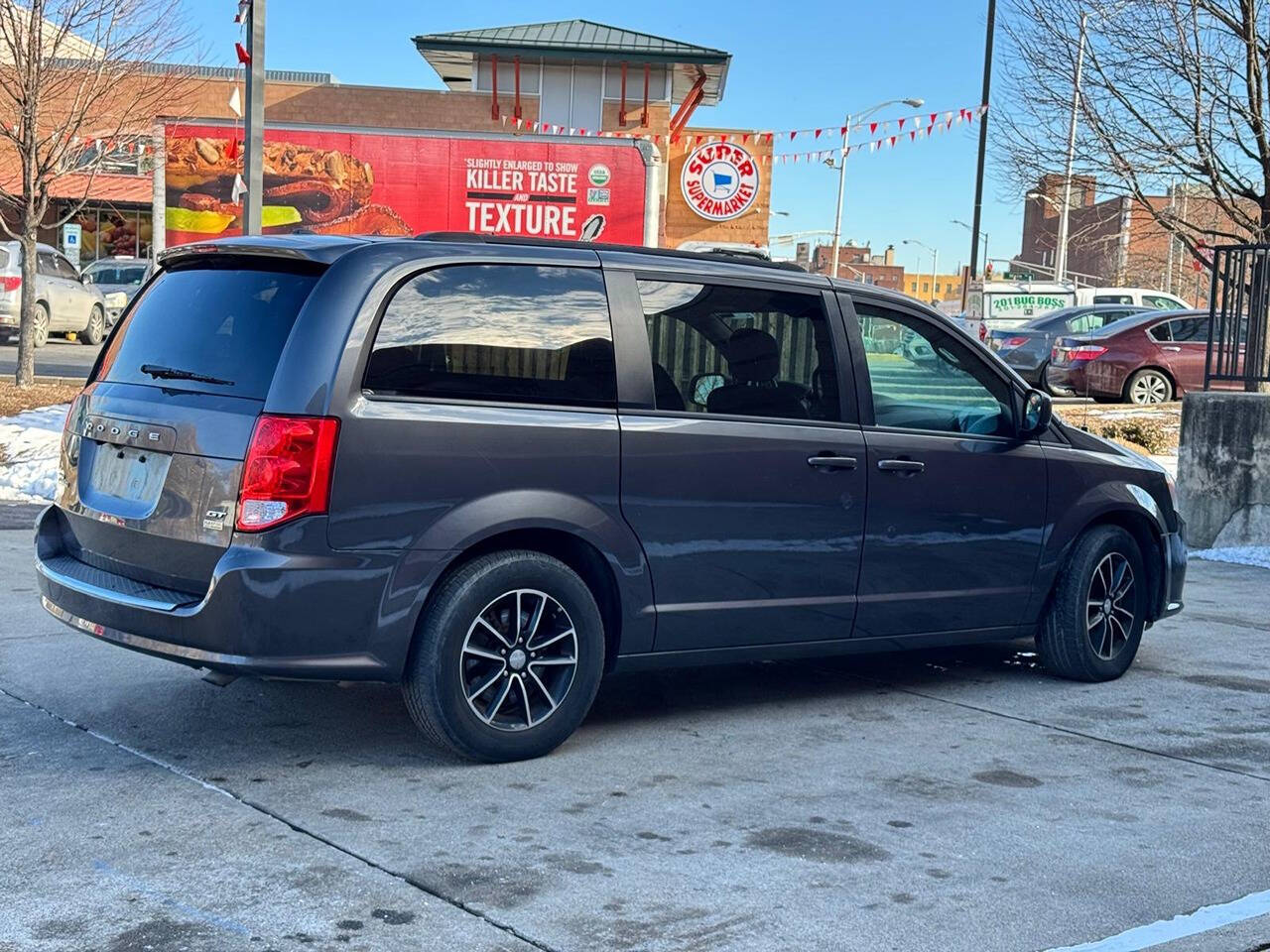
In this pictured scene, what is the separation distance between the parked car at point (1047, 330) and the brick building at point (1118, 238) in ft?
3.65

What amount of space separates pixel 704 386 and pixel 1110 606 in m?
2.45

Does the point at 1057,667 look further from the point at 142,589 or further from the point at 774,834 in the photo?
the point at 142,589

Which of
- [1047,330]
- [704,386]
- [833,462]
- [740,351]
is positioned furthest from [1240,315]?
[1047,330]

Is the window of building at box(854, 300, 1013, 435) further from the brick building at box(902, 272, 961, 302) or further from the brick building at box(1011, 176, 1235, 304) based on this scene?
the brick building at box(902, 272, 961, 302)

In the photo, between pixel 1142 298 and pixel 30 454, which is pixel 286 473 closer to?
pixel 30 454

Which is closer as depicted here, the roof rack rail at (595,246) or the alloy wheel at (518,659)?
the alloy wheel at (518,659)

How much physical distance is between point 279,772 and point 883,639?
245cm

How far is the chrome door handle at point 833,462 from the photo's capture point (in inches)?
229

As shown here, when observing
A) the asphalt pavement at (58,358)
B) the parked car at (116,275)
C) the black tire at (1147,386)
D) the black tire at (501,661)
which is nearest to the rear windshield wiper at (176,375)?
the black tire at (501,661)

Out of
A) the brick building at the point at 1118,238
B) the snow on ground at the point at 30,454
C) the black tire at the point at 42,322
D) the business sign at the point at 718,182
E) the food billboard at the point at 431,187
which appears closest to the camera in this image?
the snow on ground at the point at 30,454

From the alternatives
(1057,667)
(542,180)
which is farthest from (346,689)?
(542,180)

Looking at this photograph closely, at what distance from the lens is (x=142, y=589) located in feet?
16.5

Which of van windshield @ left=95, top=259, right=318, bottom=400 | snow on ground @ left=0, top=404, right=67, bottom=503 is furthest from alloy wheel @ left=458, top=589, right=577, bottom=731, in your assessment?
snow on ground @ left=0, top=404, right=67, bottom=503

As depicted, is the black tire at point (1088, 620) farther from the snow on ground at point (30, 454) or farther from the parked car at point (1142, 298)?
the parked car at point (1142, 298)
